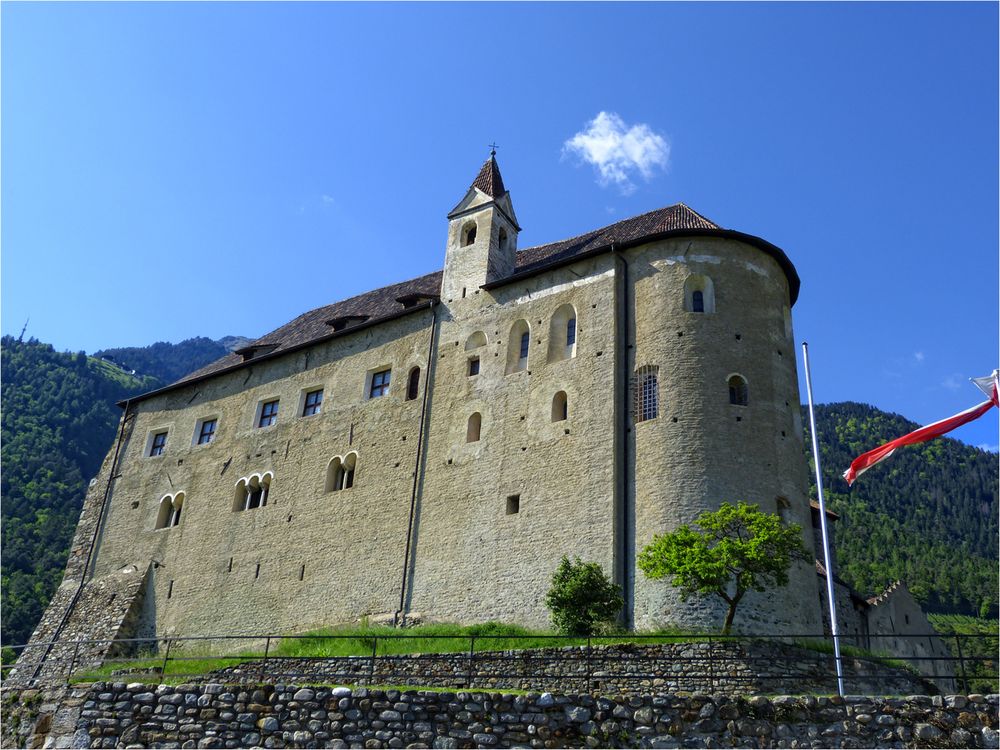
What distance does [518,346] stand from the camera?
36781 mm

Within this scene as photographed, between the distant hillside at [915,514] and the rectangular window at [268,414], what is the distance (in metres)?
56.5

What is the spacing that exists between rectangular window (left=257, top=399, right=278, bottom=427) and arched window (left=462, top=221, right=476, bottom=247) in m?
12.4

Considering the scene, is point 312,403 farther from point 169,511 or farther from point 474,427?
point 474,427

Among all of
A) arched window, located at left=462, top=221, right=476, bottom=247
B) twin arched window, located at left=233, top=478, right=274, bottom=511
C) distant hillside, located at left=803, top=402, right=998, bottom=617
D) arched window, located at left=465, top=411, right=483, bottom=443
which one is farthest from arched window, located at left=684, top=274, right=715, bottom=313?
distant hillside, located at left=803, top=402, right=998, bottom=617

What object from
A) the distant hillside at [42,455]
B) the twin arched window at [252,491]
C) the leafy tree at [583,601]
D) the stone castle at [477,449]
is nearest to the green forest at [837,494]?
the distant hillside at [42,455]

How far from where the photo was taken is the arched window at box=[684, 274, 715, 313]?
110 feet

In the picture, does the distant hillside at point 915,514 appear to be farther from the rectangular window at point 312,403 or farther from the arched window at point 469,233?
the rectangular window at point 312,403

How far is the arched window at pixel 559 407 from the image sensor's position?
33.7 m

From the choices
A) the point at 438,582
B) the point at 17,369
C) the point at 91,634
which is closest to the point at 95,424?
the point at 17,369

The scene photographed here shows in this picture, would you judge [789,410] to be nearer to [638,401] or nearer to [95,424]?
[638,401]

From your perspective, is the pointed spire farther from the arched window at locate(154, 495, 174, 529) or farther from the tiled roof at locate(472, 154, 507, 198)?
the arched window at locate(154, 495, 174, 529)

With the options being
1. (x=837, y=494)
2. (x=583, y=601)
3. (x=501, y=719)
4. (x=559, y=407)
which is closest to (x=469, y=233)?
(x=559, y=407)

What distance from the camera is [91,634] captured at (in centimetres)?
4066

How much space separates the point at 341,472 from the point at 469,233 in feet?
40.8
